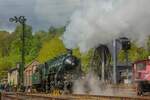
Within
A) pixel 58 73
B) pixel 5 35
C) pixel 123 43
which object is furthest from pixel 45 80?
pixel 5 35

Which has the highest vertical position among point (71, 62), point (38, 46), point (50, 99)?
point (38, 46)

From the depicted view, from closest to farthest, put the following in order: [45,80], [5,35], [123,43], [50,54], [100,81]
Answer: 1. [123,43]
2. [100,81]
3. [45,80]
4. [50,54]
5. [5,35]

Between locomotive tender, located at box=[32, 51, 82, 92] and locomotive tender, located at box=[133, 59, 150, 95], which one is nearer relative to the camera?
locomotive tender, located at box=[133, 59, 150, 95]

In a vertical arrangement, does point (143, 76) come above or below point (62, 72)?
below

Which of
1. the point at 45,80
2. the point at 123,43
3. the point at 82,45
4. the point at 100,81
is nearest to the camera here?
the point at 123,43

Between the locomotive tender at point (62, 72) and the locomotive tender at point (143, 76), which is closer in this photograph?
the locomotive tender at point (143, 76)

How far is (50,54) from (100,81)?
4829 cm

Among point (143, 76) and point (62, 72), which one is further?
point (62, 72)

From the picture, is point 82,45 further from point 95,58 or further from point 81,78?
point 81,78

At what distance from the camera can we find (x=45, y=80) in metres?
38.1

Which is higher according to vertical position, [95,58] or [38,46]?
[38,46]

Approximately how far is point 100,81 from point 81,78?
2001mm

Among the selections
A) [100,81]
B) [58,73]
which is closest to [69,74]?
[58,73]

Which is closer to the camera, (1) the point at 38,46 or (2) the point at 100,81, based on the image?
(2) the point at 100,81
